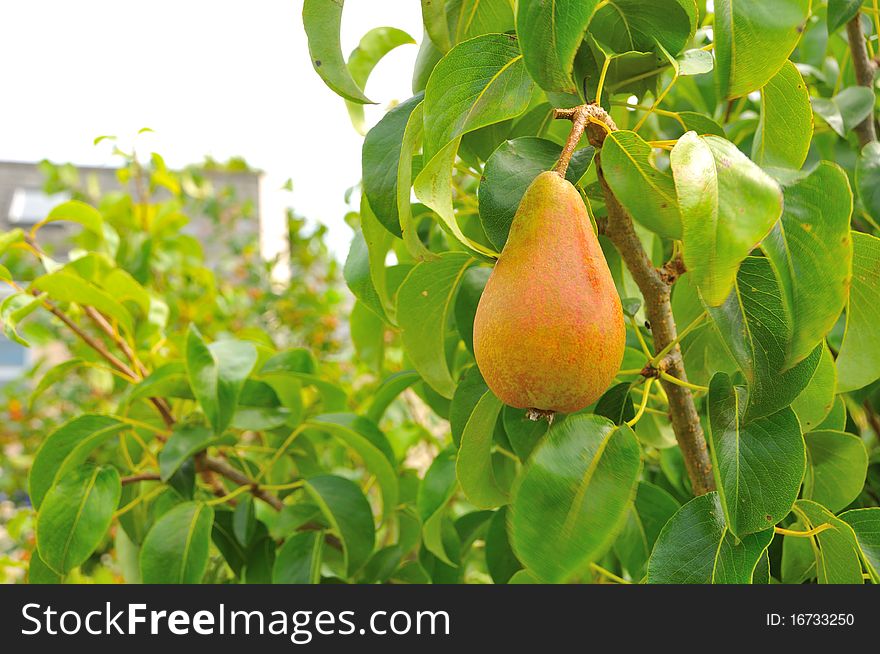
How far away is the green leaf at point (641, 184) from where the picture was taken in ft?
1.48

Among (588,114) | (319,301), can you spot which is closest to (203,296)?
(319,301)

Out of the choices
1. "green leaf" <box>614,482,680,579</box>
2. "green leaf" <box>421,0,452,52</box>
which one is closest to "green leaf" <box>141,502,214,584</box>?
"green leaf" <box>614,482,680,579</box>

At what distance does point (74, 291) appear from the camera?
37.9 inches

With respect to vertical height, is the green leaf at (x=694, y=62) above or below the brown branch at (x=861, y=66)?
below

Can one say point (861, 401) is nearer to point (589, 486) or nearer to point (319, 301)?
point (589, 486)

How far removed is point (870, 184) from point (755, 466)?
320mm

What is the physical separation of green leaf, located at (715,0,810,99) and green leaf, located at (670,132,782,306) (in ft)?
0.32

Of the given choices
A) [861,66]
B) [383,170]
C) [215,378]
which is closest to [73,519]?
[215,378]

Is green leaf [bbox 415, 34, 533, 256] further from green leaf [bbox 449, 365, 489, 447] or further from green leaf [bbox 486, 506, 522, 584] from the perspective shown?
green leaf [bbox 486, 506, 522, 584]

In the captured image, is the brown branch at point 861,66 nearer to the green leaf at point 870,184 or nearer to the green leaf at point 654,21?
the green leaf at point 870,184

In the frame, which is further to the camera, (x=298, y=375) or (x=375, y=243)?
(x=298, y=375)

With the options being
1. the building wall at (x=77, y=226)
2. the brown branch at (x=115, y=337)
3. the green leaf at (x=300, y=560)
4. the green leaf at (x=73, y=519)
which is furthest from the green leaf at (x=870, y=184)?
the building wall at (x=77, y=226)

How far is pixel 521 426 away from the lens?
0.61 metres

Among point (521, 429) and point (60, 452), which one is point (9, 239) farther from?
point (521, 429)
